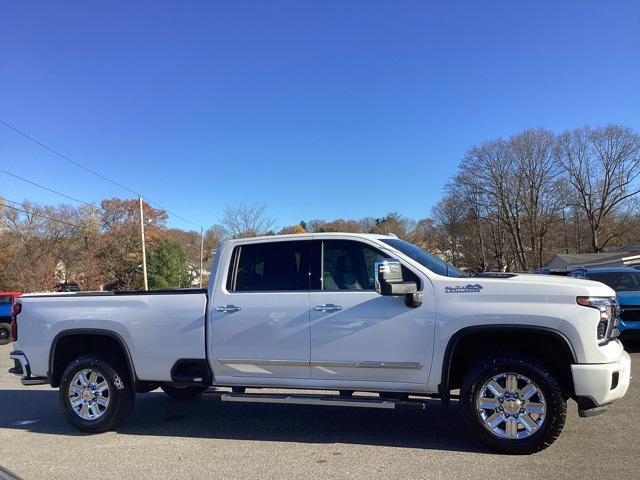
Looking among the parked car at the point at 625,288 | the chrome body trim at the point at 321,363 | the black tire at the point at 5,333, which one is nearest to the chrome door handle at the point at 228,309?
the chrome body trim at the point at 321,363

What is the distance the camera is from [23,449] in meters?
5.36

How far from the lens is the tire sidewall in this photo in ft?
19.0

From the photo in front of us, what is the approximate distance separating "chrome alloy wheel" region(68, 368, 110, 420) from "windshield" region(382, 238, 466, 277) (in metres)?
3.58

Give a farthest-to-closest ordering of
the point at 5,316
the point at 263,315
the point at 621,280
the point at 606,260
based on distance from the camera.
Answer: the point at 606,260, the point at 5,316, the point at 621,280, the point at 263,315

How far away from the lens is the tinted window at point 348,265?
17.2 ft

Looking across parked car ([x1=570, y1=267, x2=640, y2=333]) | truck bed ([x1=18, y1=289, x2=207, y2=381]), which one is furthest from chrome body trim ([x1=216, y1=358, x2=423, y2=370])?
parked car ([x1=570, y1=267, x2=640, y2=333])

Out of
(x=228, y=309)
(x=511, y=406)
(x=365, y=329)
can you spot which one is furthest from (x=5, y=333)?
(x=511, y=406)

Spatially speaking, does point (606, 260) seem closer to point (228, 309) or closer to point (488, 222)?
point (488, 222)

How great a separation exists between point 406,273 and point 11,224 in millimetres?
58419

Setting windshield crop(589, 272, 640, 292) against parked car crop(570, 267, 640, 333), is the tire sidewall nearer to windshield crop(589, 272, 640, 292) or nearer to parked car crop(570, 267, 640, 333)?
parked car crop(570, 267, 640, 333)

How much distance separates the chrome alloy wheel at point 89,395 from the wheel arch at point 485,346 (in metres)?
3.72

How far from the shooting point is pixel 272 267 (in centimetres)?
563

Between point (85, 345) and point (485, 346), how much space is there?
457 centimetres

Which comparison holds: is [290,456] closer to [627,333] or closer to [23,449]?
[23,449]
